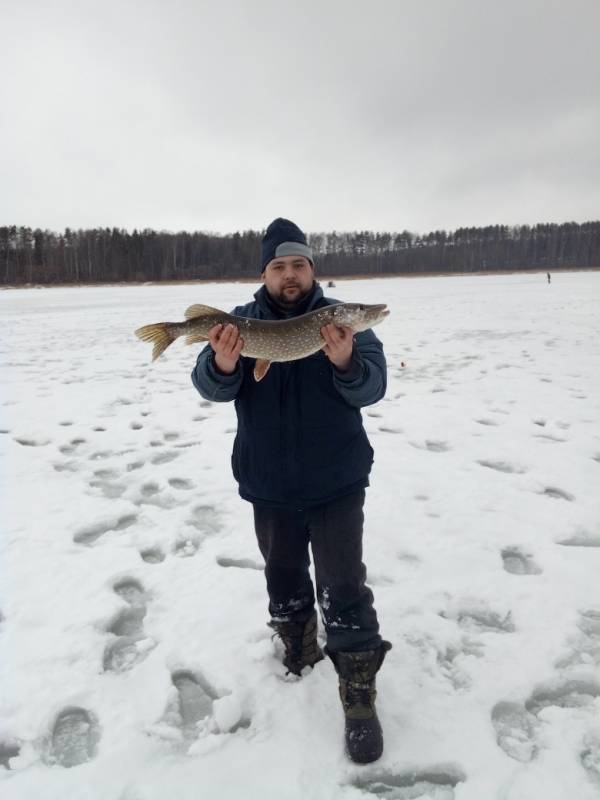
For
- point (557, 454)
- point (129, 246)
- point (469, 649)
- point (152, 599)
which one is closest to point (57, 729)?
point (152, 599)

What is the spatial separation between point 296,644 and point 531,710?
3.42 feet

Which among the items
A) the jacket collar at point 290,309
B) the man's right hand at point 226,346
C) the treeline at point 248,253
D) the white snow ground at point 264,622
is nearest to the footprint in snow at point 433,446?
the white snow ground at point 264,622

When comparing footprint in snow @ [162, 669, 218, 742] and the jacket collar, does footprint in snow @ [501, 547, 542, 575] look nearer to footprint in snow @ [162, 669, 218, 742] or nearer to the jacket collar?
footprint in snow @ [162, 669, 218, 742]

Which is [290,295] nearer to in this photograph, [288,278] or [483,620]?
[288,278]

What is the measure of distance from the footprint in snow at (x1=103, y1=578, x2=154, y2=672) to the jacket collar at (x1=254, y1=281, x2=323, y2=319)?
1.77 meters

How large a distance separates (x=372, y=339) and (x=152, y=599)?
1925 millimetres

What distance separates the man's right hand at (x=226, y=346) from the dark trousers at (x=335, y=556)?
66 centimetres

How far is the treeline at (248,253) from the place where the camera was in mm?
69688

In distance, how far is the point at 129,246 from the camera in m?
75.5

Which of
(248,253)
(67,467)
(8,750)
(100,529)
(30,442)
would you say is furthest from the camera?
(248,253)

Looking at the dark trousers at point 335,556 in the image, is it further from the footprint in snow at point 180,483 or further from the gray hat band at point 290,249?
the footprint in snow at point 180,483

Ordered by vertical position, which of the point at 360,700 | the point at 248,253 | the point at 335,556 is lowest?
the point at 360,700

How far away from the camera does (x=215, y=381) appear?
2.22 meters

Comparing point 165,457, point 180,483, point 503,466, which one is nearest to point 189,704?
point 180,483
